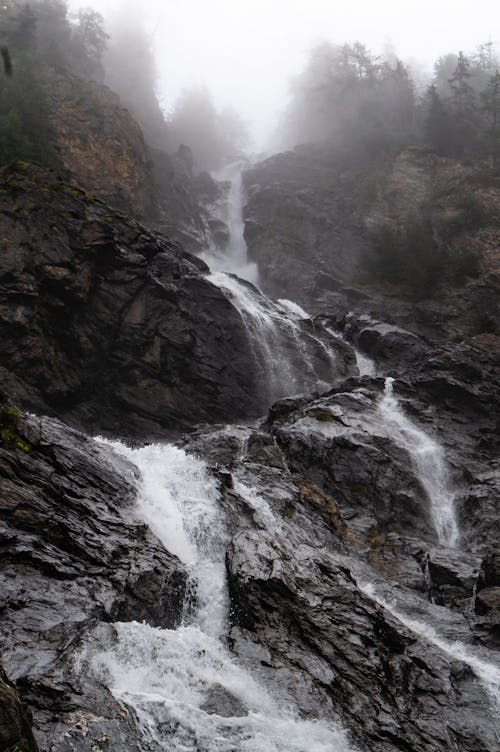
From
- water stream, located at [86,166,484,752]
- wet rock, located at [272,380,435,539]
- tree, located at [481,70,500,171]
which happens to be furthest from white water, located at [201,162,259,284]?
water stream, located at [86,166,484,752]

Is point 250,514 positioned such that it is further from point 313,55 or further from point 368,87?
point 313,55

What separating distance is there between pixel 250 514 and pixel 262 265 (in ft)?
121

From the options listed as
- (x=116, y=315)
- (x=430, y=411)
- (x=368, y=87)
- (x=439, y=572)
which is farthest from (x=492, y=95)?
(x=439, y=572)

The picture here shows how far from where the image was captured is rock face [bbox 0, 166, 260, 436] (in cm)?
2597

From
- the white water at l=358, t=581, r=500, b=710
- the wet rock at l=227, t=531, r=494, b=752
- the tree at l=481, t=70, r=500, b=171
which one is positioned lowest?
the wet rock at l=227, t=531, r=494, b=752

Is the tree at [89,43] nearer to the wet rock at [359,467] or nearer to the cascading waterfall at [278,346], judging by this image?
the cascading waterfall at [278,346]

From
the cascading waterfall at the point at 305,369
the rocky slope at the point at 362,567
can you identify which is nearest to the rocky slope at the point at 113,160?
the cascading waterfall at the point at 305,369

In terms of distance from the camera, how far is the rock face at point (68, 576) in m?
8.05

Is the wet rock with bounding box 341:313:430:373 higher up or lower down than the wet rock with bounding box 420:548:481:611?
higher up

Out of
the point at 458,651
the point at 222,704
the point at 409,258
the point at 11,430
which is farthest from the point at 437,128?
the point at 222,704

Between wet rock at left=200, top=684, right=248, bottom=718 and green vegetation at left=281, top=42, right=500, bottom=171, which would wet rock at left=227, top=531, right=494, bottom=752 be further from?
green vegetation at left=281, top=42, right=500, bottom=171

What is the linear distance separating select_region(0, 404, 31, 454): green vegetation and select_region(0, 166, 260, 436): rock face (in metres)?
10.7

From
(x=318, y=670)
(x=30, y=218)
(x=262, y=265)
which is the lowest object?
(x=318, y=670)

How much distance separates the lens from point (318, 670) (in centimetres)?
1117
